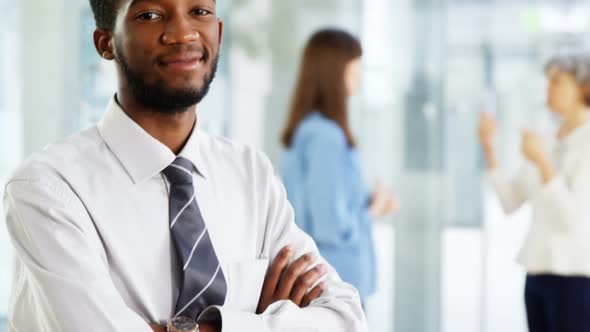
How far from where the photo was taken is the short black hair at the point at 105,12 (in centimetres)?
148

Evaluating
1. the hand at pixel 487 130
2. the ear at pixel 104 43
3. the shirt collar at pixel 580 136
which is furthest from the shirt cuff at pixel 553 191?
the ear at pixel 104 43

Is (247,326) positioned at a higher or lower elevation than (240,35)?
Result: lower

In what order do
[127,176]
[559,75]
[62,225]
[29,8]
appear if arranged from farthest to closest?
[29,8] → [559,75] → [127,176] → [62,225]

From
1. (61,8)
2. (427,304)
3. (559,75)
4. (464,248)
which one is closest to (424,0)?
(559,75)

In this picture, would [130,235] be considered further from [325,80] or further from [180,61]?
[325,80]

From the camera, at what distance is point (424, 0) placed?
156 inches

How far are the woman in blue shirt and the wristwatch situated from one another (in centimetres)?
165

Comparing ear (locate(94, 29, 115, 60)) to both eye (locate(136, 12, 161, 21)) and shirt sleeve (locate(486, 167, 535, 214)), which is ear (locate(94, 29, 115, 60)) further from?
shirt sleeve (locate(486, 167, 535, 214))

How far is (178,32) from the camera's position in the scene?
143 centimetres

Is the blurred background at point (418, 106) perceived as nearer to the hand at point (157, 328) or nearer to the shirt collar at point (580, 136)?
the shirt collar at point (580, 136)

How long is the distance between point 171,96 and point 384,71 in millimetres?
2597

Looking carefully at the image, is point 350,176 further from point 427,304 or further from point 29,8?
point 29,8

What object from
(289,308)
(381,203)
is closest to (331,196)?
Result: (381,203)

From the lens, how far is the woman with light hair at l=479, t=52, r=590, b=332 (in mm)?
3104
